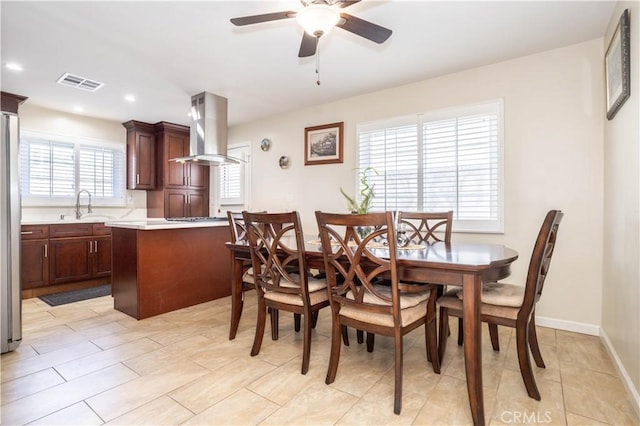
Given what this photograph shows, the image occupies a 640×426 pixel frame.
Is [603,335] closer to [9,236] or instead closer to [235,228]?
[235,228]

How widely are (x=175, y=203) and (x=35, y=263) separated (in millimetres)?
1937

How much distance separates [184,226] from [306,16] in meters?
2.35

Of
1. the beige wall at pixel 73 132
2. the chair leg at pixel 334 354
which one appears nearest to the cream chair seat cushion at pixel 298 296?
the chair leg at pixel 334 354

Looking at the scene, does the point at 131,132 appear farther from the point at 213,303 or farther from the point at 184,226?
the point at 213,303

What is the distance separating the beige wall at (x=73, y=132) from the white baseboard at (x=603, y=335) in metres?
5.70

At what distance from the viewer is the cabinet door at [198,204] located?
5621 mm

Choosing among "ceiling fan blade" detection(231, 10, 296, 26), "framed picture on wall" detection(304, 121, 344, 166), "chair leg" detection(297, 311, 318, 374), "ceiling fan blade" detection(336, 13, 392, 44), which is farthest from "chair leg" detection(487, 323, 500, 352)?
"framed picture on wall" detection(304, 121, 344, 166)

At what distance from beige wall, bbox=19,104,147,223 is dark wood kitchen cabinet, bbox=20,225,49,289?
22 cm

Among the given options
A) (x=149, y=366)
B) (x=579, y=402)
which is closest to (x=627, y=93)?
(x=579, y=402)

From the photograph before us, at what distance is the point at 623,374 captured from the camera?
192cm

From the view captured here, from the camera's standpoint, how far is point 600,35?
2.62 meters

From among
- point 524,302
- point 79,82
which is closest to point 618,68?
point 524,302

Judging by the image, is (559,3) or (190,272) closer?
(559,3)

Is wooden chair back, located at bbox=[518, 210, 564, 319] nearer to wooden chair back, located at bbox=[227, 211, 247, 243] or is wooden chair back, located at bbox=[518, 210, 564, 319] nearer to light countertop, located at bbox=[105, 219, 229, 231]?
wooden chair back, located at bbox=[227, 211, 247, 243]
